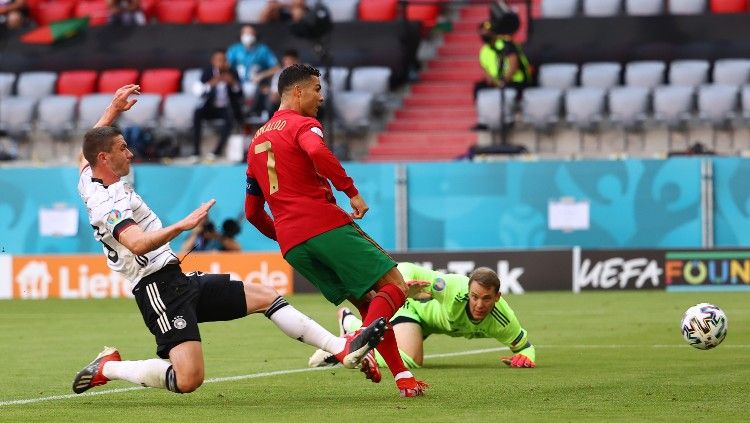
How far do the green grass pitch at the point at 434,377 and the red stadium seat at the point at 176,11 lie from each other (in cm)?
1266

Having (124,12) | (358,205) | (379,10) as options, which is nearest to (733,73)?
(379,10)

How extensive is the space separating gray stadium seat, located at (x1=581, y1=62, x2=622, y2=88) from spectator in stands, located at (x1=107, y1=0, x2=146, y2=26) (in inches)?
331

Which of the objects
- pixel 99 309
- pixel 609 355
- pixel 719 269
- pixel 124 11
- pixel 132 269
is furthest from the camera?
pixel 124 11

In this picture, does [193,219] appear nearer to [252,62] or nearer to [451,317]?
[451,317]

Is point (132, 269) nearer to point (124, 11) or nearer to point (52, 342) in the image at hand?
point (52, 342)

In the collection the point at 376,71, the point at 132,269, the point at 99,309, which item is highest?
the point at 376,71

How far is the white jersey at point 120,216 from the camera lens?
9.80 metres

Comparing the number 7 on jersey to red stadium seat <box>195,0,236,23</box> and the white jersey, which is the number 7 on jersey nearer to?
the white jersey

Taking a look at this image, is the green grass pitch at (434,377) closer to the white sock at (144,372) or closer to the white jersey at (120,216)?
the white sock at (144,372)

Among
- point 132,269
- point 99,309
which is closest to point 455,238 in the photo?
point 99,309

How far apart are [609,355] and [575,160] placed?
33.4 ft

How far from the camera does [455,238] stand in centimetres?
2364

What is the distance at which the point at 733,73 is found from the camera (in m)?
26.0

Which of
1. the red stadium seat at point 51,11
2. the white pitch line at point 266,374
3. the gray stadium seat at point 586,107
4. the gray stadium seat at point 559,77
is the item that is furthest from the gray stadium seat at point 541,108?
the white pitch line at point 266,374
